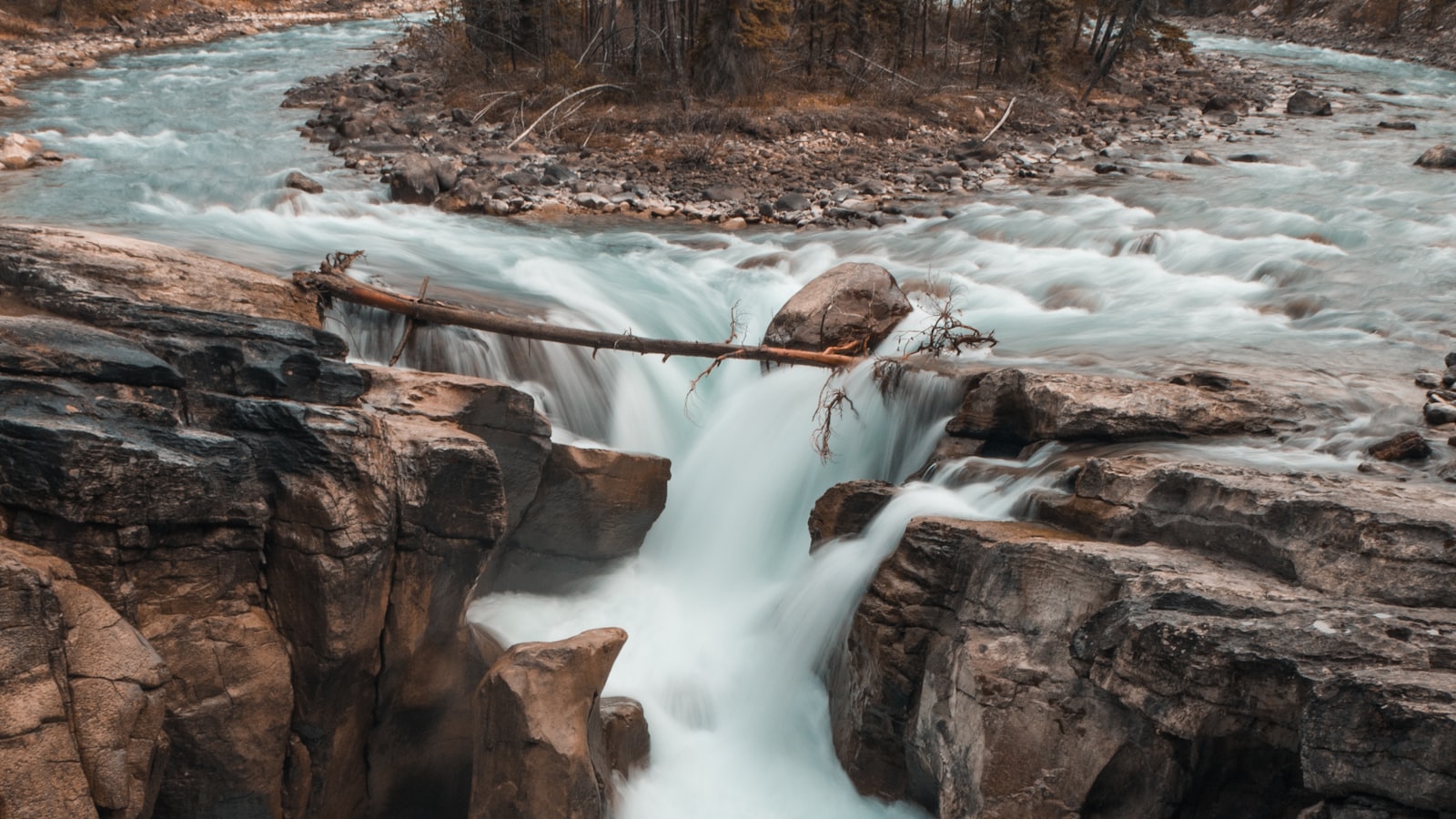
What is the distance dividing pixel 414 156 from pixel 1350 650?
14883mm

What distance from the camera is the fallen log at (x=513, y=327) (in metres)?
8.98

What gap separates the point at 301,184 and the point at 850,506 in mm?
10807

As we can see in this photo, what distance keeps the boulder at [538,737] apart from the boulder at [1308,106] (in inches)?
1015

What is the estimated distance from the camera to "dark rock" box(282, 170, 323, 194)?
15.0 metres

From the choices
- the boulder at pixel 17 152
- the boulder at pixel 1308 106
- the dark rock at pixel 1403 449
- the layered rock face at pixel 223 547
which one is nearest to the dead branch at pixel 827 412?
the layered rock face at pixel 223 547

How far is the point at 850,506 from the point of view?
775cm

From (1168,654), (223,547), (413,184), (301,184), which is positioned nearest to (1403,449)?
(1168,654)

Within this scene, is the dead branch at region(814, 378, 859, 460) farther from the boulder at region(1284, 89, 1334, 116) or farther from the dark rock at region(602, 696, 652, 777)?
the boulder at region(1284, 89, 1334, 116)

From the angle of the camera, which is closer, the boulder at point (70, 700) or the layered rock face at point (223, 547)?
the boulder at point (70, 700)

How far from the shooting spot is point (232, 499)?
222 inches

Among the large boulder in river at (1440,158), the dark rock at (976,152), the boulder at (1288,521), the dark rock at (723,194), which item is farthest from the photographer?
the dark rock at (976,152)

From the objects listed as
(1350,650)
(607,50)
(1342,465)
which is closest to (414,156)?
(607,50)

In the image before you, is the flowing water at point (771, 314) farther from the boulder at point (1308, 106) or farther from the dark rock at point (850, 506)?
the boulder at point (1308, 106)

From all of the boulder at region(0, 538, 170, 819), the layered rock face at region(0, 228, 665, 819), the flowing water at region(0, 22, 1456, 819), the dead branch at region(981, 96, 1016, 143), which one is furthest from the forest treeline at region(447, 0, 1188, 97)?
the boulder at region(0, 538, 170, 819)
